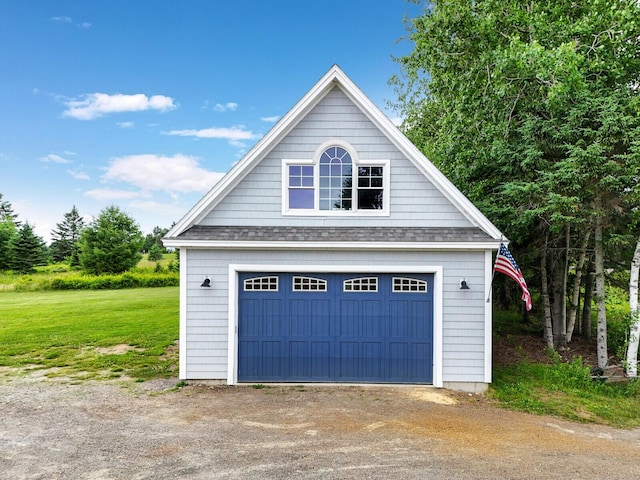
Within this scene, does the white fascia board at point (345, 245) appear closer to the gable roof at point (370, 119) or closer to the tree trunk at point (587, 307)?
the gable roof at point (370, 119)

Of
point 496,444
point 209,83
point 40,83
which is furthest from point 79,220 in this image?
point 496,444

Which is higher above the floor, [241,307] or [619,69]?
[619,69]

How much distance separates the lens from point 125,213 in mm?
38438

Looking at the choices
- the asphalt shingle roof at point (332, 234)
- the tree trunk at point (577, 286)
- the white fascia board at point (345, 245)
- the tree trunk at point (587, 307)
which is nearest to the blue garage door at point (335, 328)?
the white fascia board at point (345, 245)

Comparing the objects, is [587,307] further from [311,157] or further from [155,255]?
[155,255]

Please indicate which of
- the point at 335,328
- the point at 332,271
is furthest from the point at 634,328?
the point at 332,271

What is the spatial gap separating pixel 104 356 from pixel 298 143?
859cm

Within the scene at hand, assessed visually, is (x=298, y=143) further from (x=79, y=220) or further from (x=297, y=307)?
(x=79, y=220)

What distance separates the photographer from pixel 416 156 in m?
8.14

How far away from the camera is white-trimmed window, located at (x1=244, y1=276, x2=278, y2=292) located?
824 centimetres

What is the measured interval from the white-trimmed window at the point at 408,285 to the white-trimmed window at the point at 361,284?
47 cm

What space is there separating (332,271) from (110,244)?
34363 millimetres

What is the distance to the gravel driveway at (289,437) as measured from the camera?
4645 millimetres

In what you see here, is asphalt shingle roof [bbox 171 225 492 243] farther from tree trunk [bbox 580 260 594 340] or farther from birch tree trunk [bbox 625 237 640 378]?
tree trunk [bbox 580 260 594 340]
